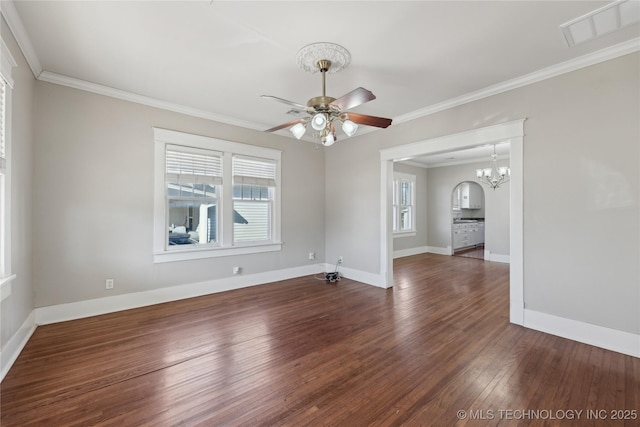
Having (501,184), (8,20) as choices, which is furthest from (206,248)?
(501,184)

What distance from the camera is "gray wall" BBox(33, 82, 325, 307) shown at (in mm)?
3178

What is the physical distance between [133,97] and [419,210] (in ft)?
24.9

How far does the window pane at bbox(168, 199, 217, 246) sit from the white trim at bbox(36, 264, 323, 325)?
27.4 inches

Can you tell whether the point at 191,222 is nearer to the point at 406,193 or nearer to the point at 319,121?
the point at 319,121

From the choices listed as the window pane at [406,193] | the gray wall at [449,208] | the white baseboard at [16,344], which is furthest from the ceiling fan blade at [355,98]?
the gray wall at [449,208]

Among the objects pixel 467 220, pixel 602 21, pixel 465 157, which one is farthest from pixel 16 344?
pixel 467 220

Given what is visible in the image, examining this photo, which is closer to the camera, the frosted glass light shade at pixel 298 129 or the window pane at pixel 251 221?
the frosted glass light shade at pixel 298 129

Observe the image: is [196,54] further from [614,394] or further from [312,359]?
[614,394]

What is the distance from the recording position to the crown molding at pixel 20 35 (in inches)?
83.0

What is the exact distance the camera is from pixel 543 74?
300 centimetres

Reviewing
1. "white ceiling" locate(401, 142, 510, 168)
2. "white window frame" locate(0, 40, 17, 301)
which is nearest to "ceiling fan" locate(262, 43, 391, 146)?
"white window frame" locate(0, 40, 17, 301)

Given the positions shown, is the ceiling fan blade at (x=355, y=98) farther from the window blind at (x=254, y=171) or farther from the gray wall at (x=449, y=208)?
the gray wall at (x=449, y=208)

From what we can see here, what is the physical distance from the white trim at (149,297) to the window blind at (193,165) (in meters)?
1.63

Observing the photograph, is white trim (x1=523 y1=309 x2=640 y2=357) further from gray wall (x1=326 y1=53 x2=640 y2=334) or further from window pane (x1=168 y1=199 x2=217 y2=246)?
window pane (x1=168 y1=199 x2=217 y2=246)
